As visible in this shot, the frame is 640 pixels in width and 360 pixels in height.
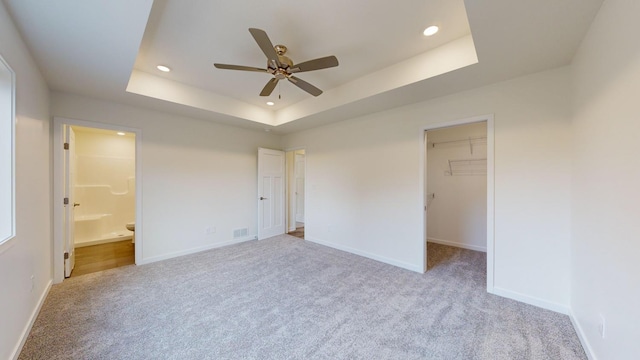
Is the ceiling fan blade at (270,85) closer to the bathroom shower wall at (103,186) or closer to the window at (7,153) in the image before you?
the window at (7,153)

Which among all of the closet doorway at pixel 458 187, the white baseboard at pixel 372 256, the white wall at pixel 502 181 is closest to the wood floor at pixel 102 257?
the white baseboard at pixel 372 256

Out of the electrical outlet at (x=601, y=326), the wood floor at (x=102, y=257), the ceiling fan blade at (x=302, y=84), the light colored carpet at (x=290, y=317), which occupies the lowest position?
the wood floor at (x=102, y=257)

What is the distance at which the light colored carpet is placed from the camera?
1707 mm

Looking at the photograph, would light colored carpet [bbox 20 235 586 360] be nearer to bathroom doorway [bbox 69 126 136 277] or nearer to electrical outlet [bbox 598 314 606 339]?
electrical outlet [bbox 598 314 606 339]

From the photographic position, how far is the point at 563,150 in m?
2.20

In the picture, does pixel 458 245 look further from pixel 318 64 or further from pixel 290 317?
pixel 318 64

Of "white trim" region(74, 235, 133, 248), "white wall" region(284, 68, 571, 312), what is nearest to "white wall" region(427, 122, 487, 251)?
"white wall" region(284, 68, 571, 312)

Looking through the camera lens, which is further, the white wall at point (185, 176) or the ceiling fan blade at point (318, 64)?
the white wall at point (185, 176)

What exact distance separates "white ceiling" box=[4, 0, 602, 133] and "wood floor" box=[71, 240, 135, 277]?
2441 millimetres

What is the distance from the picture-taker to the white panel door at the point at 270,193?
15.9ft

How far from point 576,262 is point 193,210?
16.1 feet

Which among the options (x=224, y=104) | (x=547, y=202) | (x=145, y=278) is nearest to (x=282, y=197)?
(x=224, y=104)

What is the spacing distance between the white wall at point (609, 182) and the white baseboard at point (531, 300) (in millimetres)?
309

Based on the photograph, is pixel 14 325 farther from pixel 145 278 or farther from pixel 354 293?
pixel 354 293
